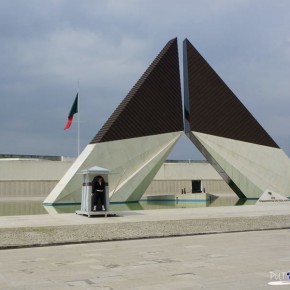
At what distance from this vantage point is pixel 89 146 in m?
20.9

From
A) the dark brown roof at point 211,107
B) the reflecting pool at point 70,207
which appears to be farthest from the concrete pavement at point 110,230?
the dark brown roof at point 211,107

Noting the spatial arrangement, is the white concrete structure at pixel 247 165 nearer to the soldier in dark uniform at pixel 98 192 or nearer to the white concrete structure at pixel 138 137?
the white concrete structure at pixel 138 137

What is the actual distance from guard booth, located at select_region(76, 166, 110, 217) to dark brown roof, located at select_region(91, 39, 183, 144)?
23.1 ft

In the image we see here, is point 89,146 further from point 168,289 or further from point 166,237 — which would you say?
point 168,289

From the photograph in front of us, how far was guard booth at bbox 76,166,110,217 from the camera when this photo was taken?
13.3 metres

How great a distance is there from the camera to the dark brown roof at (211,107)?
24569 millimetres

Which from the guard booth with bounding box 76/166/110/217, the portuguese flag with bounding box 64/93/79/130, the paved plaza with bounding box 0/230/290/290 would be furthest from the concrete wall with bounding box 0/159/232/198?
the paved plaza with bounding box 0/230/290/290

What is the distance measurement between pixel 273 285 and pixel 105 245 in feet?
12.7

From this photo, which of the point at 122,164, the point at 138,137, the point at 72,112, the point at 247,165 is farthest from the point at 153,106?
the point at 72,112

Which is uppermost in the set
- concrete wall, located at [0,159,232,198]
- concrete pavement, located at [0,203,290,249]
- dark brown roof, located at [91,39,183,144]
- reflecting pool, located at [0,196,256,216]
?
dark brown roof, located at [91,39,183,144]

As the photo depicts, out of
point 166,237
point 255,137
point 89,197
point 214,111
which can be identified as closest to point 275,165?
point 255,137

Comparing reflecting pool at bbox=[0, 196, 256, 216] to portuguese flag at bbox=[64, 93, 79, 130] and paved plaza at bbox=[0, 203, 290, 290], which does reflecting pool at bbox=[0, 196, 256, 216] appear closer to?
paved plaza at bbox=[0, 203, 290, 290]

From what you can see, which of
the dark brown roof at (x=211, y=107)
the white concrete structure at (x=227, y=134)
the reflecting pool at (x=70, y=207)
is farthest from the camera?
the dark brown roof at (x=211, y=107)

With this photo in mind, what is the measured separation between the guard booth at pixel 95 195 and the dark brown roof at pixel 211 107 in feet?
37.5
